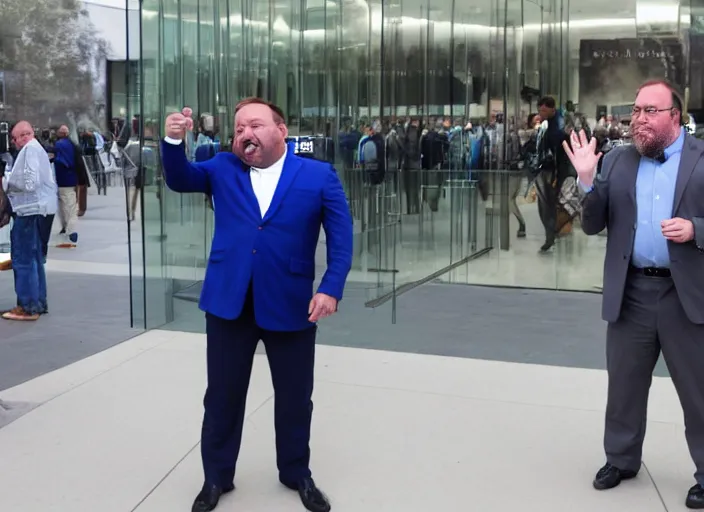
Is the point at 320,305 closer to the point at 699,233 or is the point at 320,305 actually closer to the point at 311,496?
the point at 311,496

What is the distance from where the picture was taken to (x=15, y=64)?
21.5m

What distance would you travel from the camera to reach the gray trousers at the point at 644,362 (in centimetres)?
381

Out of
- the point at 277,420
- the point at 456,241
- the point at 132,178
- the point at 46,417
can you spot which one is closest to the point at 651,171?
the point at 277,420

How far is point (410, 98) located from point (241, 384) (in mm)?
6063

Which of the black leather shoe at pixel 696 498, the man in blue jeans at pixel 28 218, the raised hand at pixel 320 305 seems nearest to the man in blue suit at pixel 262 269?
the raised hand at pixel 320 305

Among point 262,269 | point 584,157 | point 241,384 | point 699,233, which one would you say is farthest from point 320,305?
point 699,233

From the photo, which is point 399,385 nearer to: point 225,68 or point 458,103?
point 225,68

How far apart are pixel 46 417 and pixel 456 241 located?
5.48 m

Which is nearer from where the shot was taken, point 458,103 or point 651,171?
point 651,171

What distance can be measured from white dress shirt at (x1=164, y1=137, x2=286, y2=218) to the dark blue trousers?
1.35ft

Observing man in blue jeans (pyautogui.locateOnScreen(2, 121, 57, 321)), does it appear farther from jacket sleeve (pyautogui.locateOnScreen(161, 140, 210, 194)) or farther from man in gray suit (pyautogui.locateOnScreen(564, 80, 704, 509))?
man in gray suit (pyautogui.locateOnScreen(564, 80, 704, 509))

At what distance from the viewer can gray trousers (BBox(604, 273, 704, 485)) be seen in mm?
3812

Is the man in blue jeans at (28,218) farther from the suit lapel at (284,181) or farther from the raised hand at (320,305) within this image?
the raised hand at (320,305)

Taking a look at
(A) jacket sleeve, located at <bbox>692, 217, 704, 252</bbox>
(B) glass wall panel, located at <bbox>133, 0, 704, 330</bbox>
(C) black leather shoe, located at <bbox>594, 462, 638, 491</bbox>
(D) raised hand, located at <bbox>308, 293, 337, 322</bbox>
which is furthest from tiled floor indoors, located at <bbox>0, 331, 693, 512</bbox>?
(B) glass wall panel, located at <bbox>133, 0, 704, 330</bbox>
